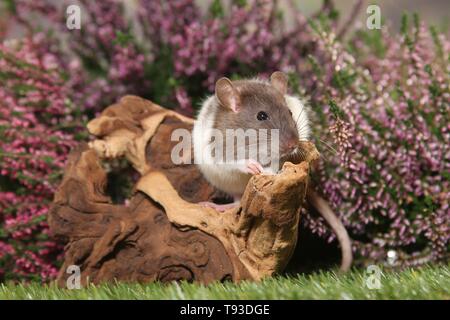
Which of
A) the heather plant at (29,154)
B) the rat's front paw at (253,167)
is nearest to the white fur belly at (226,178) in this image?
the rat's front paw at (253,167)

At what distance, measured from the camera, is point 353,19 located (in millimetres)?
4438

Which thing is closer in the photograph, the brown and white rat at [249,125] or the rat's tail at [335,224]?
the brown and white rat at [249,125]

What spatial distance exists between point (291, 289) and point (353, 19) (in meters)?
2.73

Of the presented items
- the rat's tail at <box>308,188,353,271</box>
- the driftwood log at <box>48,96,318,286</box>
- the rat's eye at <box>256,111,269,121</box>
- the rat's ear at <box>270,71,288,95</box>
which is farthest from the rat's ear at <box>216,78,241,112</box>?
the rat's tail at <box>308,188,353,271</box>

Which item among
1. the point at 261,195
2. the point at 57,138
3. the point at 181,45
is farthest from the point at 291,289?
the point at 181,45

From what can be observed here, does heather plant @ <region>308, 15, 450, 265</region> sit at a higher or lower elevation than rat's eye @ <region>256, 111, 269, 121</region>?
lower

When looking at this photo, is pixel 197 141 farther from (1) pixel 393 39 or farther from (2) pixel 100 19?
(1) pixel 393 39

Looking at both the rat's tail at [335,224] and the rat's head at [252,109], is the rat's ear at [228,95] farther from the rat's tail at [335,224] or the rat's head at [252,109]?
the rat's tail at [335,224]

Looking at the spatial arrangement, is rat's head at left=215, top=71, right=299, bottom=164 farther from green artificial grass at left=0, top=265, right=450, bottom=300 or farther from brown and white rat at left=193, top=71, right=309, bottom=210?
green artificial grass at left=0, top=265, right=450, bottom=300

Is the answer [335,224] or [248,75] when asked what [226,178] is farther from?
[248,75]

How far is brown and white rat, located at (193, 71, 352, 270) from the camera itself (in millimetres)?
2854

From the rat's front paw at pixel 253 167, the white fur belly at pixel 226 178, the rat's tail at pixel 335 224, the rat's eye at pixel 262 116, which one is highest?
the rat's eye at pixel 262 116

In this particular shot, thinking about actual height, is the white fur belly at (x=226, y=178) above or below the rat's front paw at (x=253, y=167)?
below

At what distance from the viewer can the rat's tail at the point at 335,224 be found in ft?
10.5
